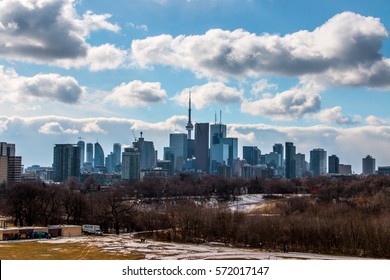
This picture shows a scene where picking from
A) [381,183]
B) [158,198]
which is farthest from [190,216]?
[381,183]

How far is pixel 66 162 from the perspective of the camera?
18588cm

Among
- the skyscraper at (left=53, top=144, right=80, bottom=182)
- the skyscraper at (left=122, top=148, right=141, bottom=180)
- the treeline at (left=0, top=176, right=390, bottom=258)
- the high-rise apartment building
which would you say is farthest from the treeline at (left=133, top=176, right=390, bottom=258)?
the skyscraper at (left=53, top=144, right=80, bottom=182)

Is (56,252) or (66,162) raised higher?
(66,162)

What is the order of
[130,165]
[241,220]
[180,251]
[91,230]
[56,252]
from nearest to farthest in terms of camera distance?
[56,252]
[180,251]
[91,230]
[241,220]
[130,165]

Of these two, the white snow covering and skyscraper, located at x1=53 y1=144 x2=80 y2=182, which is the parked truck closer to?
the white snow covering

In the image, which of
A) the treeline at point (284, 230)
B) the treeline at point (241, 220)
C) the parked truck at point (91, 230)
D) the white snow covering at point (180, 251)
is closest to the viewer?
the white snow covering at point (180, 251)

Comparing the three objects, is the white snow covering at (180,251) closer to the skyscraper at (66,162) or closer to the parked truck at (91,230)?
the parked truck at (91,230)

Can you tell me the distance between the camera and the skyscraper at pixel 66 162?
184875mm

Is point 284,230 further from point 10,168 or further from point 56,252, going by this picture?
point 10,168

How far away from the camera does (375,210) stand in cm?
5597

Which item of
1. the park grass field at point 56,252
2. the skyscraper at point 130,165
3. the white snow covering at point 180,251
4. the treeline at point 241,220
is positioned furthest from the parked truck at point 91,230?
the skyscraper at point 130,165

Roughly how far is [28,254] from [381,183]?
69637mm

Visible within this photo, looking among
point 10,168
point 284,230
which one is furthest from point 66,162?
point 284,230

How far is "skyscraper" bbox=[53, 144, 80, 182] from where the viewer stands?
185 metres
